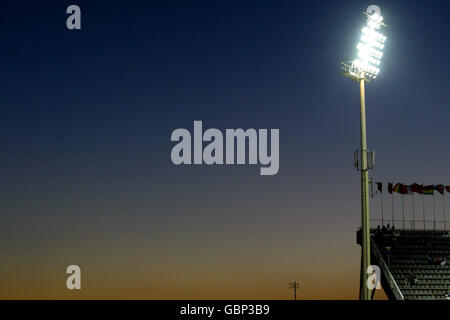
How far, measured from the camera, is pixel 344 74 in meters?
27.9

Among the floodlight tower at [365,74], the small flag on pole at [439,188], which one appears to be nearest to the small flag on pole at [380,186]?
the small flag on pole at [439,188]

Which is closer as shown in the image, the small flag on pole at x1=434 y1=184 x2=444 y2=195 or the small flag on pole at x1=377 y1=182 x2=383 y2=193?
the small flag on pole at x1=377 y1=182 x2=383 y2=193

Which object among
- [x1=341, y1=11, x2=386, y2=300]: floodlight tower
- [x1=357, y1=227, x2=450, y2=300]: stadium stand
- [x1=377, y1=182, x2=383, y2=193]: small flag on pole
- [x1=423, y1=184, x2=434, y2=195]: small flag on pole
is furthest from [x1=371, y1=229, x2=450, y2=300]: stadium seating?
[x1=341, y1=11, x2=386, y2=300]: floodlight tower

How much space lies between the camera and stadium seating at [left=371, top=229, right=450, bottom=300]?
150 ft

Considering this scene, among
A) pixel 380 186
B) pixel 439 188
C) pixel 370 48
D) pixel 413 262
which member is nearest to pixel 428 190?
pixel 439 188

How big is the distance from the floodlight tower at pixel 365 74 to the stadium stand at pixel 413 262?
1919 centimetres

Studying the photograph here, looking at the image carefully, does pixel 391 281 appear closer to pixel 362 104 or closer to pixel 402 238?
pixel 402 238

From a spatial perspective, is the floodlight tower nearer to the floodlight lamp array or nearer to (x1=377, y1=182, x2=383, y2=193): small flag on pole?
the floodlight lamp array

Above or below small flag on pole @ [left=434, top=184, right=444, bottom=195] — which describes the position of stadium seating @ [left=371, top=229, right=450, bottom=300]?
below

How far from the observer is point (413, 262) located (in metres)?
49.5

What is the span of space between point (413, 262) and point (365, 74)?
25.5m

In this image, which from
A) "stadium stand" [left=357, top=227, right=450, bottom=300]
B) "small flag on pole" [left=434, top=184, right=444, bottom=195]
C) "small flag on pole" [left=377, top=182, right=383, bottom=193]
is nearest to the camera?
"stadium stand" [left=357, top=227, right=450, bottom=300]

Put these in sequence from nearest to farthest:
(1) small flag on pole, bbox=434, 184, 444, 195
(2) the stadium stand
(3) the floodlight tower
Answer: (3) the floodlight tower, (2) the stadium stand, (1) small flag on pole, bbox=434, 184, 444, 195
